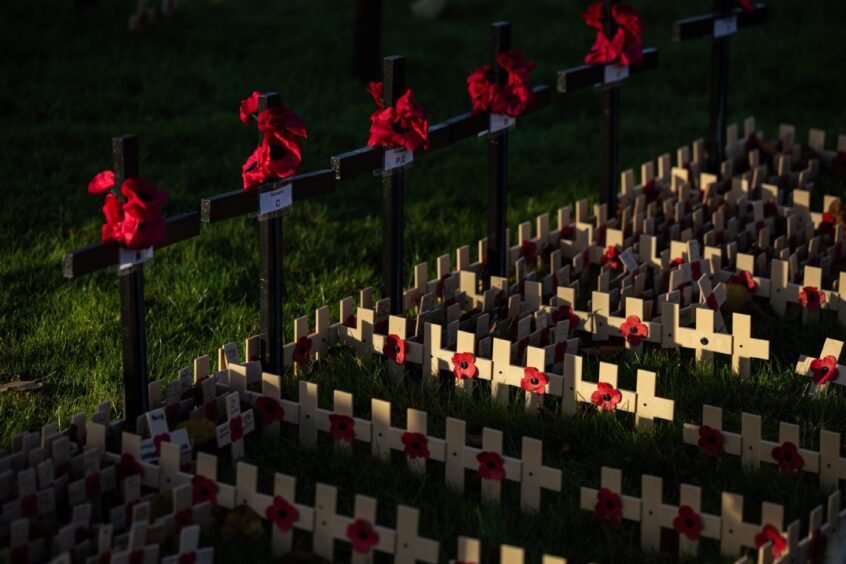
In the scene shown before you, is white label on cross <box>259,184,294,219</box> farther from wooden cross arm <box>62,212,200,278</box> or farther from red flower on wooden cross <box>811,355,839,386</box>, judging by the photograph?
red flower on wooden cross <box>811,355,839,386</box>

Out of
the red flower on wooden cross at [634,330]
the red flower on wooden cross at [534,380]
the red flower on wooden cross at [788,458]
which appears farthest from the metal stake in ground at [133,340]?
the red flower on wooden cross at [788,458]

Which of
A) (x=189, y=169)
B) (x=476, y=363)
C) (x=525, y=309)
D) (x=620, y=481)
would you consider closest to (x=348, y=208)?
(x=189, y=169)

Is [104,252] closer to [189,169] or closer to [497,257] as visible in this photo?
[497,257]

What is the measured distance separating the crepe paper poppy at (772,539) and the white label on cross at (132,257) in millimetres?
2586

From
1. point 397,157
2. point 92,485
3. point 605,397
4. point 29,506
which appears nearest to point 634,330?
point 605,397

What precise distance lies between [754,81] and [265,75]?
4.14m

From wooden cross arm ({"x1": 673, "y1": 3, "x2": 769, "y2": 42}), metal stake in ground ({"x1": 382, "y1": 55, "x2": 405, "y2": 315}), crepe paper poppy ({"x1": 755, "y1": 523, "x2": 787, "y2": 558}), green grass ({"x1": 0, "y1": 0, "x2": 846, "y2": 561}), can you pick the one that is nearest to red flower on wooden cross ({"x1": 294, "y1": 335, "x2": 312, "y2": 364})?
green grass ({"x1": 0, "y1": 0, "x2": 846, "y2": 561})

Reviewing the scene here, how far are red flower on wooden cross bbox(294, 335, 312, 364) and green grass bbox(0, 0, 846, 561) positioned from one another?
11 cm

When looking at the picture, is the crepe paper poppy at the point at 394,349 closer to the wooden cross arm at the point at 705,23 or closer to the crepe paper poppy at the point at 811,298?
the crepe paper poppy at the point at 811,298

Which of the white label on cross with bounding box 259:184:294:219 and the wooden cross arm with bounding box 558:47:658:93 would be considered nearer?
the white label on cross with bounding box 259:184:294:219

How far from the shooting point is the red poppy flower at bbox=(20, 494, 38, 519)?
207 inches

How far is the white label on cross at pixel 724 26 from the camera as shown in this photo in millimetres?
9712

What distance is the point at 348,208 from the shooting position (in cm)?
944

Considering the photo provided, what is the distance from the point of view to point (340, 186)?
982 centimetres
